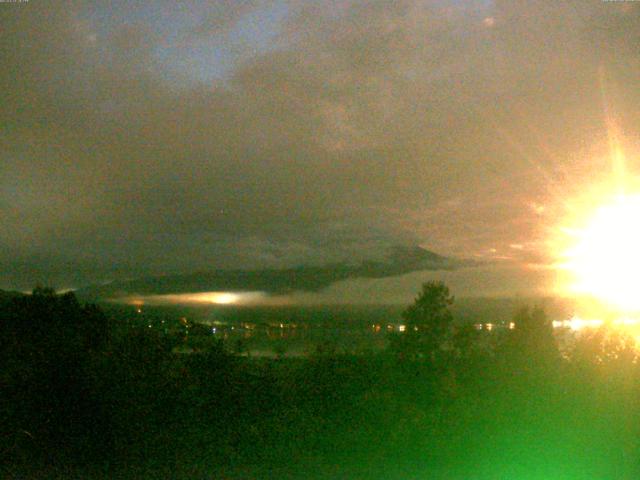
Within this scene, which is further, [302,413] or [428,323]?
[428,323]

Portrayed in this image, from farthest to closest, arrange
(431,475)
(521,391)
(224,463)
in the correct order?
(521,391), (224,463), (431,475)

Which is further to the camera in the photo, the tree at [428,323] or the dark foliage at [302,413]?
the tree at [428,323]

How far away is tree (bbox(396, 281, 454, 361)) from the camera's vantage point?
13750 millimetres

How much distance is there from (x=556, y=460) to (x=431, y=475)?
189 centimetres

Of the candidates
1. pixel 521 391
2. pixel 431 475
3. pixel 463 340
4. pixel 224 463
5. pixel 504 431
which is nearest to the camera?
pixel 431 475

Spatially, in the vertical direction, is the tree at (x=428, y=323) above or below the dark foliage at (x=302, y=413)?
A: above

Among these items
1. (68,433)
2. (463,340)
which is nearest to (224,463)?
(68,433)

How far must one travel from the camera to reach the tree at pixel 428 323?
13750 mm

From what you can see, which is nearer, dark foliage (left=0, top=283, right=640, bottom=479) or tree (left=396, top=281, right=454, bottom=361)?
dark foliage (left=0, top=283, right=640, bottom=479)

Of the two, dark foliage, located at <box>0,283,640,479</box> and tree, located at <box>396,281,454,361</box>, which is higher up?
tree, located at <box>396,281,454,361</box>

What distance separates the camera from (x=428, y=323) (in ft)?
48.7

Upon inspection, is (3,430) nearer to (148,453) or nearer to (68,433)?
(68,433)

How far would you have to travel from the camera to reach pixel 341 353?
38.5 ft

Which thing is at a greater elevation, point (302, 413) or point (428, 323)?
point (428, 323)
